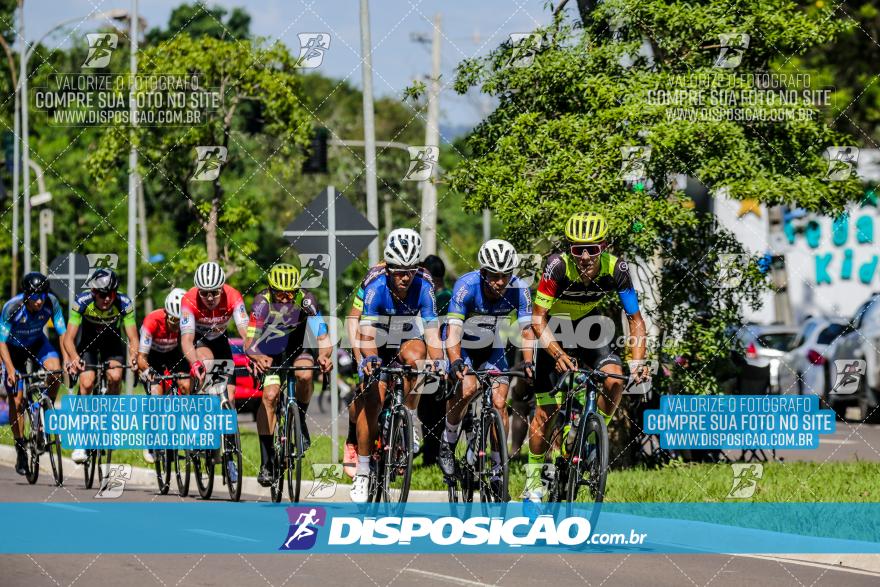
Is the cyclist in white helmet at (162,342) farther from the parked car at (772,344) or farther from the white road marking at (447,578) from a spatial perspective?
the parked car at (772,344)

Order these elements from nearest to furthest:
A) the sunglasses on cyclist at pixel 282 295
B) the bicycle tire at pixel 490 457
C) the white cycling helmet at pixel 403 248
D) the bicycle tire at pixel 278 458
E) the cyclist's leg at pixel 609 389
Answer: the cyclist's leg at pixel 609 389 < the bicycle tire at pixel 490 457 < the white cycling helmet at pixel 403 248 < the sunglasses on cyclist at pixel 282 295 < the bicycle tire at pixel 278 458

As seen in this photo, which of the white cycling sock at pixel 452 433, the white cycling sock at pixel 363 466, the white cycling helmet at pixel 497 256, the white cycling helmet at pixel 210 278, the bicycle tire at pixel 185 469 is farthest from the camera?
the bicycle tire at pixel 185 469

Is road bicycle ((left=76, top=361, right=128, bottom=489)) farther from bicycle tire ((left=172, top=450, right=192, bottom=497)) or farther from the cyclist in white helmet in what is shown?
bicycle tire ((left=172, top=450, right=192, bottom=497))

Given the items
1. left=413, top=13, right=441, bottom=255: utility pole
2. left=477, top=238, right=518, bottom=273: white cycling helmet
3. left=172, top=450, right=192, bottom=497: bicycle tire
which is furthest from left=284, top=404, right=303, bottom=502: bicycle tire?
left=413, top=13, right=441, bottom=255: utility pole

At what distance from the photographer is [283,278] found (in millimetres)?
12734

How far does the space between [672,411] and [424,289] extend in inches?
176

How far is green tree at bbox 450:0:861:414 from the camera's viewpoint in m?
14.6

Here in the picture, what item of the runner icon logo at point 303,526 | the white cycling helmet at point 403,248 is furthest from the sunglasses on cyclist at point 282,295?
the runner icon logo at point 303,526

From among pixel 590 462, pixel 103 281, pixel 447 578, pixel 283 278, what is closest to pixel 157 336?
pixel 103 281

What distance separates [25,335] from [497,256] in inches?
272

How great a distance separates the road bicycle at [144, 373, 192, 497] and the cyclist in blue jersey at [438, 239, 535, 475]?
342 centimetres

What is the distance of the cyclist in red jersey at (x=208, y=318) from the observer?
13820 millimetres

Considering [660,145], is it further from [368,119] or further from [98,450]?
[98,450]

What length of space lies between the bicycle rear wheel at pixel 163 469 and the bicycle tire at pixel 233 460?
1.03 m
